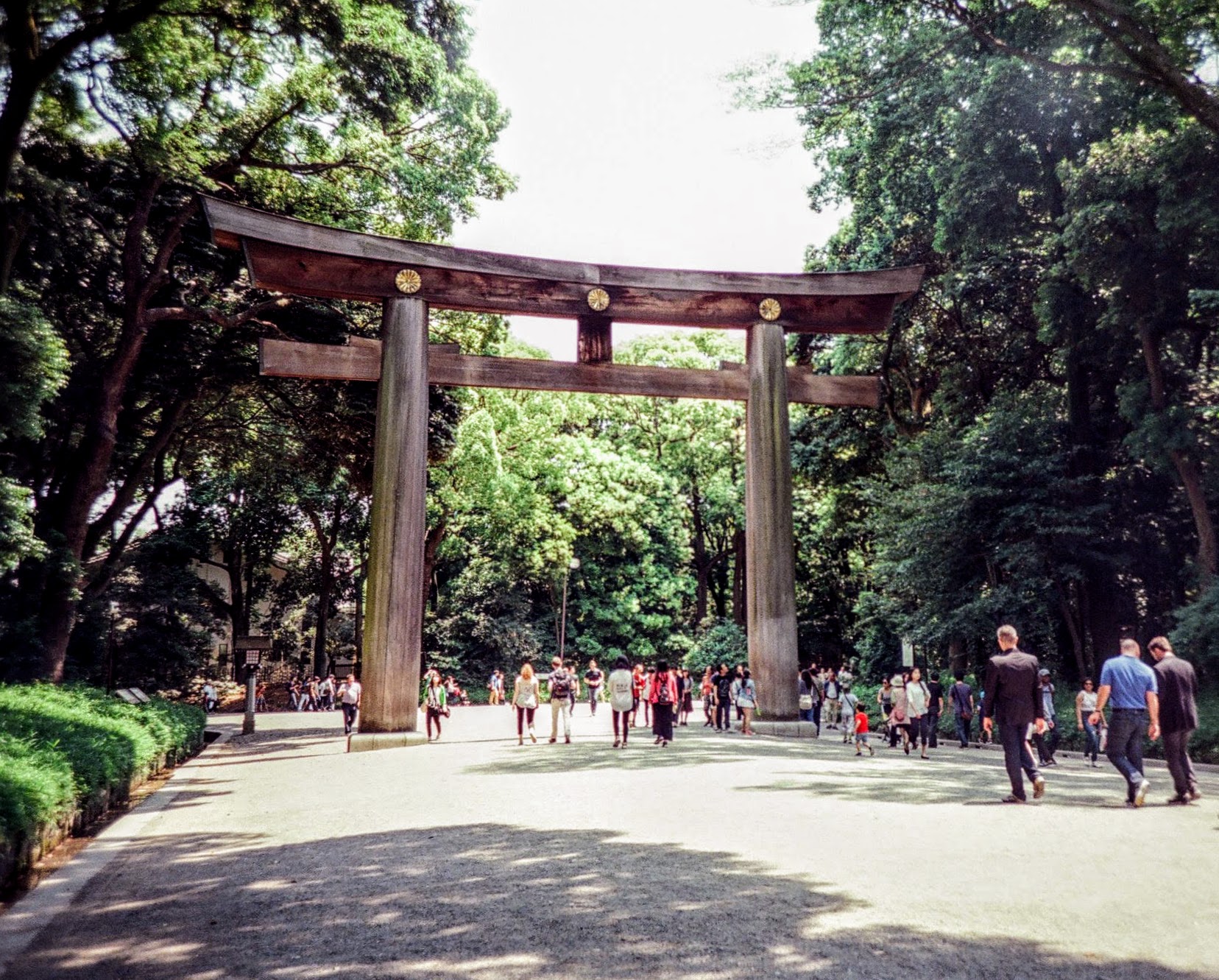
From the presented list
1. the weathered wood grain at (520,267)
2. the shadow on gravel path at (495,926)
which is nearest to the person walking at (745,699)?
the weathered wood grain at (520,267)

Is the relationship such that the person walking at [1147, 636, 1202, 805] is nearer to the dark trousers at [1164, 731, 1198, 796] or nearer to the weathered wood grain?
the dark trousers at [1164, 731, 1198, 796]

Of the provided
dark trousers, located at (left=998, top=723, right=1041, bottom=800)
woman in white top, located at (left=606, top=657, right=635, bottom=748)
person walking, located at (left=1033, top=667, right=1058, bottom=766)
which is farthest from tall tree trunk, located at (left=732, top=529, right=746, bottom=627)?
dark trousers, located at (left=998, top=723, right=1041, bottom=800)

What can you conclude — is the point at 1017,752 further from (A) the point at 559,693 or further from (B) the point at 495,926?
(A) the point at 559,693

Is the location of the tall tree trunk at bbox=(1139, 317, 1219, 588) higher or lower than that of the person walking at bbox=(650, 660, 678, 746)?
higher

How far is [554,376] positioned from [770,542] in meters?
4.56

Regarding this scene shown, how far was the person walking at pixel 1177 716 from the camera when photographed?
30.7ft

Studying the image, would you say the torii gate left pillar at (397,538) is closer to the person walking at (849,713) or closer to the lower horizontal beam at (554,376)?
the lower horizontal beam at (554,376)

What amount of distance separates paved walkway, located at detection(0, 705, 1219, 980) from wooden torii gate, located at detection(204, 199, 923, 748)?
161 inches

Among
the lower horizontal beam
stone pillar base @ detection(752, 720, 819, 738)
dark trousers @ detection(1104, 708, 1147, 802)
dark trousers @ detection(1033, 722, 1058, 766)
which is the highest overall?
the lower horizontal beam

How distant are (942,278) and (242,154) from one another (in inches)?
667

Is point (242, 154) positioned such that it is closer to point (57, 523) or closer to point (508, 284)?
point (508, 284)

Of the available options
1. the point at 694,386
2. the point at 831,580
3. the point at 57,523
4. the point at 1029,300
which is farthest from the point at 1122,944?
the point at 831,580

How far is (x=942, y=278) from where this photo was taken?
969 inches

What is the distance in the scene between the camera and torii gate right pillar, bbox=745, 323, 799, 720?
15719 millimetres
